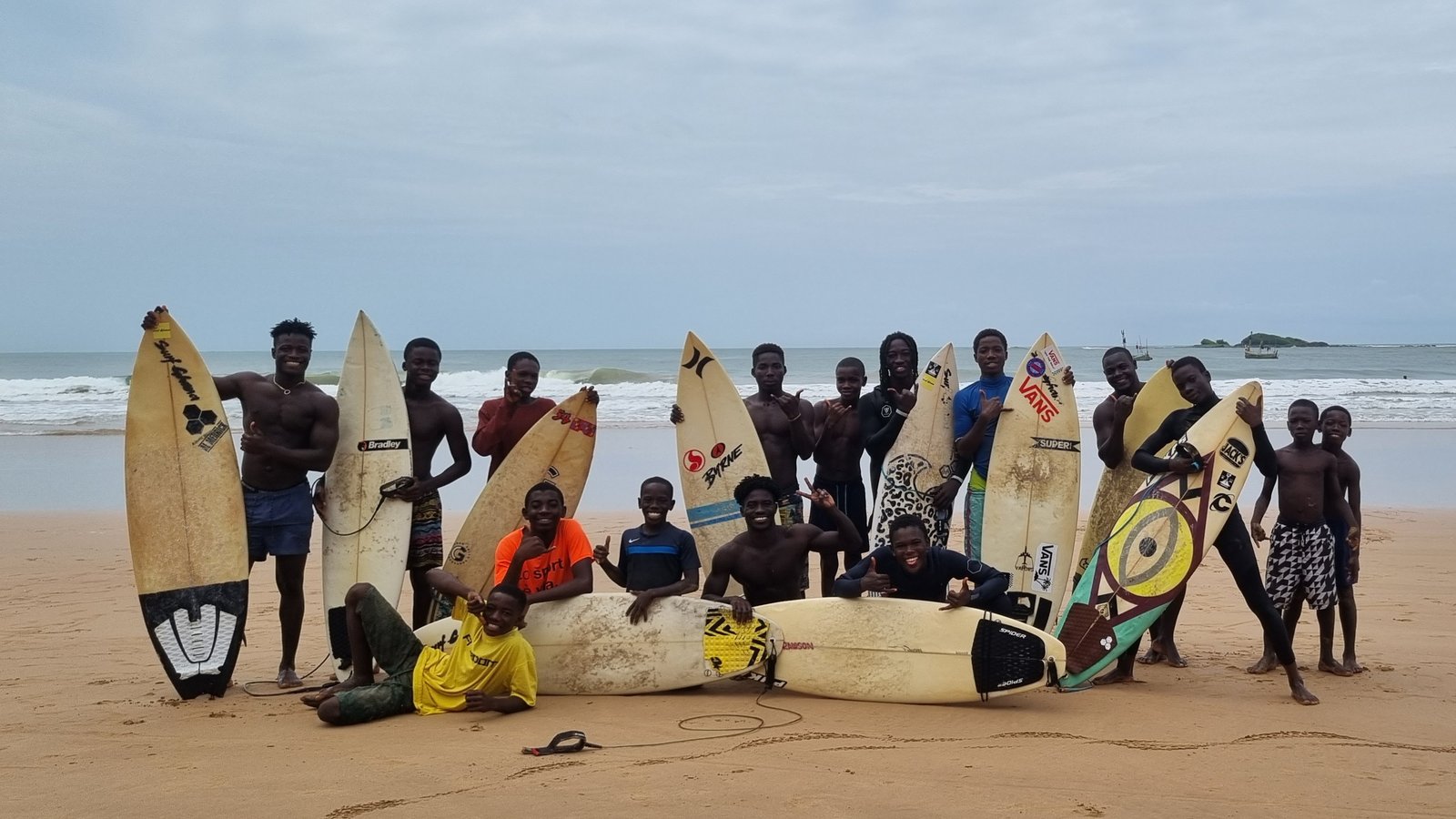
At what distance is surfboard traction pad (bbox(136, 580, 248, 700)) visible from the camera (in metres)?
5.12

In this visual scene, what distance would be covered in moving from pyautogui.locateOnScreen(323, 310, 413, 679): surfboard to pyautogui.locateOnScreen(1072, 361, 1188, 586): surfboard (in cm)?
372

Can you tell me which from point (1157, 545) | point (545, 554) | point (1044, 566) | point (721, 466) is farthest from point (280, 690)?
point (1157, 545)

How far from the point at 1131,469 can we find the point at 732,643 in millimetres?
2631

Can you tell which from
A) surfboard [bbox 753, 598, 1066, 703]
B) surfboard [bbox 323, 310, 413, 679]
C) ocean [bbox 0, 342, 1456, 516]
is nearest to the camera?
surfboard [bbox 753, 598, 1066, 703]

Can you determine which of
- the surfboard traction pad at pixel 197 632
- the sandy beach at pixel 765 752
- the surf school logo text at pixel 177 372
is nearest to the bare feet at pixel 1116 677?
the sandy beach at pixel 765 752

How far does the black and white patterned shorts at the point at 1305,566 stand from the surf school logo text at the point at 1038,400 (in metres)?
1.44

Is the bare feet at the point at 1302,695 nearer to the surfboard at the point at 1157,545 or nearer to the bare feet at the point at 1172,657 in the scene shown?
the surfboard at the point at 1157,545

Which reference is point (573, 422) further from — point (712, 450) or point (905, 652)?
point (905, 652)

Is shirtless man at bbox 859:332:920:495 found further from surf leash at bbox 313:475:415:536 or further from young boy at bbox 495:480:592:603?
surf leash at bbox 313:475:415:536

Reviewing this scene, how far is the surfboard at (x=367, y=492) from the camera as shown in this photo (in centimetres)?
571

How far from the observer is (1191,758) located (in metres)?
4.02

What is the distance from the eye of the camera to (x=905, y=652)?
16.1 feet

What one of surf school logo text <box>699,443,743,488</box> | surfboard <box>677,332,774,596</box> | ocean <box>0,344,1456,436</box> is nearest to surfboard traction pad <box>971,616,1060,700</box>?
surfboard <box>677,332,774,596</box>

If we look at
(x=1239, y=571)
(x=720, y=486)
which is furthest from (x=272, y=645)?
(x=1239, y=571)
